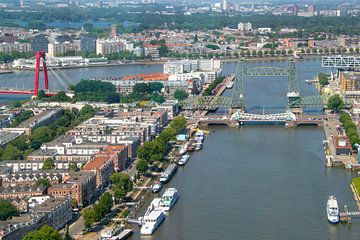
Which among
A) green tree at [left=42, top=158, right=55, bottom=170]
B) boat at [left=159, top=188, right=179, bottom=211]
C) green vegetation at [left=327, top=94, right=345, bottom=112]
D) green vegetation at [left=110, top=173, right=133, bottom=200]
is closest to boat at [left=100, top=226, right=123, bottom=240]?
boat at [left=159, top=188, right=179, bottom=211]

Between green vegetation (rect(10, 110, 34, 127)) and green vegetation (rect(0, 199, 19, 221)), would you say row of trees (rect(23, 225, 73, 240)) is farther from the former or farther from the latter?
green vegetation (rect(10, 110, 34, 127))

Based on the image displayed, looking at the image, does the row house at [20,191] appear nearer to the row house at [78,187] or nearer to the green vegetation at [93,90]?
the row house at [78,187]

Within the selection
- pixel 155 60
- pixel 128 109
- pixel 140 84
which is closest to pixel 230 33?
pixel 155 60

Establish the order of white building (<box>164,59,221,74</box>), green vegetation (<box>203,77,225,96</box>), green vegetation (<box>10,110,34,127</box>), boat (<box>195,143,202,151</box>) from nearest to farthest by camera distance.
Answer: boat (<box>195,143,202,151</box>), green vegetation (<box>10,110,34,127</box>), green vegetation (<box>203,77,225,96</box>), white building (<box>164,59,221,74</box>)

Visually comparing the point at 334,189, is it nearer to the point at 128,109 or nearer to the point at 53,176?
the point at 53,176

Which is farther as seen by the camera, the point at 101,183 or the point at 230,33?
the point at 230,33

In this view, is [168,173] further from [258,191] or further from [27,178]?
[27,178]
